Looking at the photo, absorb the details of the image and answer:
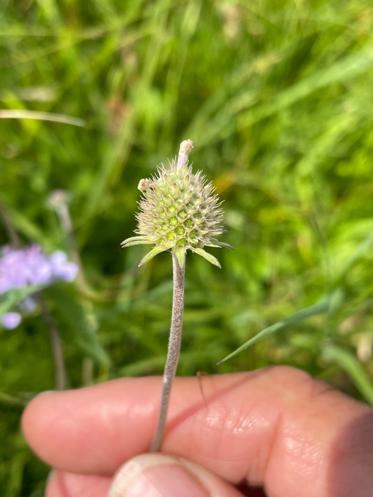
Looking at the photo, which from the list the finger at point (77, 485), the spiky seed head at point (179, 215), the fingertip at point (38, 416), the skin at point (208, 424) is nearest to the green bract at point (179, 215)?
the spiky seed head at point (179, 215)

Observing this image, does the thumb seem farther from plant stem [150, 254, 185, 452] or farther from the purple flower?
the purple flower

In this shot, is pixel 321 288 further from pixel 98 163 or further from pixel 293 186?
pixel 98 163

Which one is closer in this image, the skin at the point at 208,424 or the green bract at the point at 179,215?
the green bract at the point at 179,215

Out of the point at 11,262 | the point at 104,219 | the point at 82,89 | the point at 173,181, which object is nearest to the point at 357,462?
the point at 173,181

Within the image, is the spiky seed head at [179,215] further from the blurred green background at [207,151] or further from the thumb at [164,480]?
the blurred green background at [207,151]

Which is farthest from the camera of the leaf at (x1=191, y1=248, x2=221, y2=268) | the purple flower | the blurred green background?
the blurred green background

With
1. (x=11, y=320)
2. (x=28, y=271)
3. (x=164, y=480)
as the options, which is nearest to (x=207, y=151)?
(x=28, y=271)

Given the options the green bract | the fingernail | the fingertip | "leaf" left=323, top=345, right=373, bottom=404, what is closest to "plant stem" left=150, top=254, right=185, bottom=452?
the green bract

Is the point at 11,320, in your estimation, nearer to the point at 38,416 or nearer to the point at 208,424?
the point at 38,416
